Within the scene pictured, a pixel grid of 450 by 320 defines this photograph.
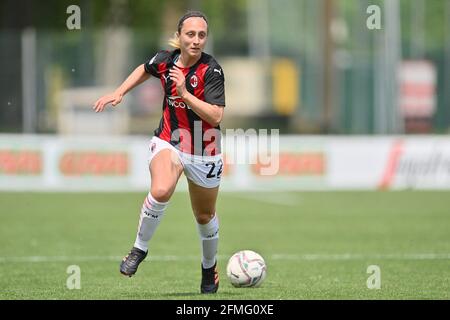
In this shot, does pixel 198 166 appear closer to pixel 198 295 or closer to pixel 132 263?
pixel 132 263

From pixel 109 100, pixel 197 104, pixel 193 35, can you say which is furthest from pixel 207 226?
pixel 193 35

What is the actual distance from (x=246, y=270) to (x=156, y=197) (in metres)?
1.20

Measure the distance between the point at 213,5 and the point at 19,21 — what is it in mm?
17228

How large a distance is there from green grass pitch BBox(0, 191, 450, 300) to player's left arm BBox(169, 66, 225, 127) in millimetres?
1500

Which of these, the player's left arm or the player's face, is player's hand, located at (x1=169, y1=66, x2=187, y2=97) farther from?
the player's face

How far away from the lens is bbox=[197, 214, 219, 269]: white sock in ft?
31.2

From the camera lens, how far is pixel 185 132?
9.23 metres

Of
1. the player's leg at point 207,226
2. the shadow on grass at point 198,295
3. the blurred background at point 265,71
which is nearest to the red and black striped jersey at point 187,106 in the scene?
the player's leg at point 207,226

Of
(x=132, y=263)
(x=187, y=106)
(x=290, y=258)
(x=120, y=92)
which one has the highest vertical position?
(x=120, y=92)

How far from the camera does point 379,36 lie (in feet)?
106

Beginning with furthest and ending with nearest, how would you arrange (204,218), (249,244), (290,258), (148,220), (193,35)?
(249,244)
(290,258)
(204,218)
(148,220)
(193,35)

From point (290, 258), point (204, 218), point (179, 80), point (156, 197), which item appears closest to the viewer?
point (179, 80)

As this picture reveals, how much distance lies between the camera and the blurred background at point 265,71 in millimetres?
27281

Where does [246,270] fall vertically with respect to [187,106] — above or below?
below
